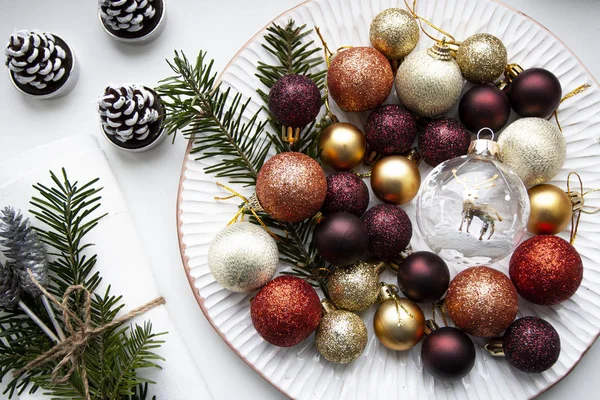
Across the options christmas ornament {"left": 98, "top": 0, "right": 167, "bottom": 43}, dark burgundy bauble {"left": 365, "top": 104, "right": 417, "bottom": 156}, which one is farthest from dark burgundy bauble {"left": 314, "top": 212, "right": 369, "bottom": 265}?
christmas ornament {"left": 98, "top": 0, "right": 167, "bottom": 43}

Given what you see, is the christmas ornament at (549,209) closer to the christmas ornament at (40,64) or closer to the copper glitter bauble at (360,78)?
the copper glitter bauble at (360,78)

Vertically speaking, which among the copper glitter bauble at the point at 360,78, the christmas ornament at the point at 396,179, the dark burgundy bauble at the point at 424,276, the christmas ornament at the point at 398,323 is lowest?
the christmas ornament at the point at 398,323

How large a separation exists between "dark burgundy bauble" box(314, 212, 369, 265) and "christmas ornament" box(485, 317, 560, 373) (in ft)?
0.86

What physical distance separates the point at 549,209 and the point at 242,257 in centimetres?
49

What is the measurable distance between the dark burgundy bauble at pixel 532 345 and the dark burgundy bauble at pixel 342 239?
26 centimetres

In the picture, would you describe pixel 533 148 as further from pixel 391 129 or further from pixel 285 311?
pixel 285 311

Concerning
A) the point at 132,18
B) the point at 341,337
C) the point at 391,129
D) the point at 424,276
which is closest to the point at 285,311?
the point at 341,337

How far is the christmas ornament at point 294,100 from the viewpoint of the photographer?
77cm

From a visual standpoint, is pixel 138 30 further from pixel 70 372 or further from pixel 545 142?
pixel 545 142

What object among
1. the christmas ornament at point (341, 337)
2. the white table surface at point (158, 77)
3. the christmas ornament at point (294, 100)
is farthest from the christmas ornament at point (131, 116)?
the christmas ornament at point (341, 337)

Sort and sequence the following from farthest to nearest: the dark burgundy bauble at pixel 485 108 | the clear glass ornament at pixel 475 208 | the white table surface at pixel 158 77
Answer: the white table surface at pixel 158 77, the dark burgundy bauble at pixel 485 108, the clear glass ornament at pixel 475 208

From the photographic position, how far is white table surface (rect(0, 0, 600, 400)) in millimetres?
932

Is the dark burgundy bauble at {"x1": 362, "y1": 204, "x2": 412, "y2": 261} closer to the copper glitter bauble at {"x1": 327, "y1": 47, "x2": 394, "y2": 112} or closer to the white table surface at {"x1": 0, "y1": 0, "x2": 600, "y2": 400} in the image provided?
the copper glitter bauble at {"x1": 327, "y1": 47, "x2": 394, "y2": 112}

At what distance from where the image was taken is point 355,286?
Result: 791 millimetres
